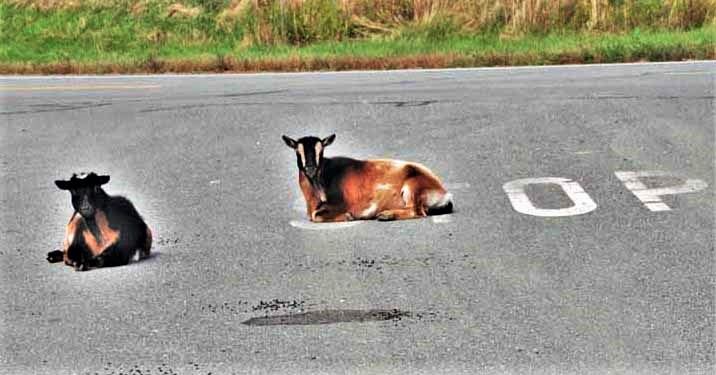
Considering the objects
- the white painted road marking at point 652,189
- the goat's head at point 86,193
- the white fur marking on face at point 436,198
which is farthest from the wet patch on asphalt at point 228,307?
the white painted road marking at point 652,189

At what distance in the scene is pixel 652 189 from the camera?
12469mm

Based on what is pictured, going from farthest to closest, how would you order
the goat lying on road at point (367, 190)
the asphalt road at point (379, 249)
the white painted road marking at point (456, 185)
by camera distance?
A: 1. the white painted road marking at point (456, 185)
2. the goat lying on road at point (367, 190)
3. the asphalt road at point (379, 249)

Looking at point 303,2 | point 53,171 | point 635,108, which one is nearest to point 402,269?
point 53,171

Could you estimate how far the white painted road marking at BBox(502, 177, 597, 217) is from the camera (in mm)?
11570

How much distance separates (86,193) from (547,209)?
3.94 m

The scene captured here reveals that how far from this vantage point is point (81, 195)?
899 centimetres

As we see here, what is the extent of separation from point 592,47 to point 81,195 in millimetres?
17438

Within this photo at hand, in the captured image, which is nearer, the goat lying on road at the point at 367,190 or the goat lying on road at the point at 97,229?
the goat lying on road at the point at 97,229

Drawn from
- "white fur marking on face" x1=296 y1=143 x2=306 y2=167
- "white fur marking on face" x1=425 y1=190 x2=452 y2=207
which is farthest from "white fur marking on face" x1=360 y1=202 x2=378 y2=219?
"white fur marking on face" x1=296 y1=143 x2=306 y2=167

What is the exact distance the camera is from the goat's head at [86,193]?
895cm

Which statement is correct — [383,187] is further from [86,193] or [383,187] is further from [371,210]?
[86,193]

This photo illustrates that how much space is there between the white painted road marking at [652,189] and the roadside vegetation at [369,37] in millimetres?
11658

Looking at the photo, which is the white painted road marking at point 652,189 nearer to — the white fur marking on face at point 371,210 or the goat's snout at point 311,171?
the white fur marking on face at point 371,210

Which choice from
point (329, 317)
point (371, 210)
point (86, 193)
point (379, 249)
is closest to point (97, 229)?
point (86, 193)
